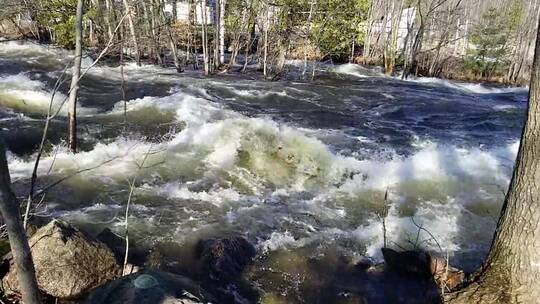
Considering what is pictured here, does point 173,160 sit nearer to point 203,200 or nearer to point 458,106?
point 203,200

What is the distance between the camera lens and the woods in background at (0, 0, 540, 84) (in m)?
18.4

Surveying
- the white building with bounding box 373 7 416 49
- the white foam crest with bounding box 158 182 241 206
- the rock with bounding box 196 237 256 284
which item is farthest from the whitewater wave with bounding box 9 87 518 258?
the white building with bounding box 373 7 416 49

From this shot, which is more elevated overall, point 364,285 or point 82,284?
point 82,284

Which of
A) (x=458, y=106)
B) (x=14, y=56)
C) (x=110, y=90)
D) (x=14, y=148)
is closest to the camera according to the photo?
(x=14, y=148)

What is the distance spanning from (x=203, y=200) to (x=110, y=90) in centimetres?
742

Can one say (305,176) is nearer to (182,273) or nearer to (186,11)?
(182,273)

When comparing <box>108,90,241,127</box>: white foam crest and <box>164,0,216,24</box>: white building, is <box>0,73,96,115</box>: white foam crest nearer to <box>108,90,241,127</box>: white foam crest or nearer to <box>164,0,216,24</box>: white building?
<box>108,90,241,127</box>: white foam crest

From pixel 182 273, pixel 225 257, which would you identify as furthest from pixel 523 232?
pixel 182 273

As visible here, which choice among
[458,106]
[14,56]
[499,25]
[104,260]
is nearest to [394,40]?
[499,25]

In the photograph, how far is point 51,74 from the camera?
13.6 m

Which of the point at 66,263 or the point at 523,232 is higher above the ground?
the point at 523,232

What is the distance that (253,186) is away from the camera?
25.5 feet

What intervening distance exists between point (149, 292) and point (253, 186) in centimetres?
463

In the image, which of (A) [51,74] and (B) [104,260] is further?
(A) [51,74]
